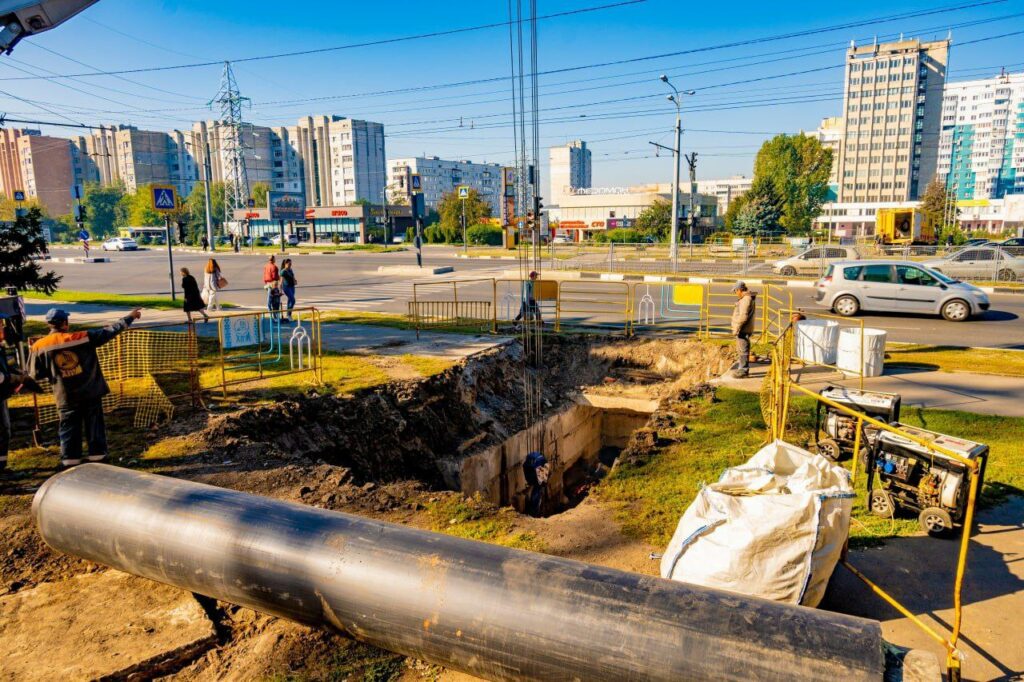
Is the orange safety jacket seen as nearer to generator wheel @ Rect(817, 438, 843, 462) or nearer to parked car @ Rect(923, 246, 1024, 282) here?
Answer: generator wheel @ Rect(817, 438, 843, 462)

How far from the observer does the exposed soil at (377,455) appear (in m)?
4.36

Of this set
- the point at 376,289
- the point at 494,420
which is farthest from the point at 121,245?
the point at 494,420

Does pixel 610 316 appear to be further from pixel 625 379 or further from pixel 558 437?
pixel 558 437

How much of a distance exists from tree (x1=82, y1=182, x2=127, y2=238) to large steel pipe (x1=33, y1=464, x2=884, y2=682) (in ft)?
415

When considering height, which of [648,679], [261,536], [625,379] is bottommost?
[625,379]

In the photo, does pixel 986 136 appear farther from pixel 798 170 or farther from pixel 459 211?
pixel 459 211

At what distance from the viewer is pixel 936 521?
5895mm

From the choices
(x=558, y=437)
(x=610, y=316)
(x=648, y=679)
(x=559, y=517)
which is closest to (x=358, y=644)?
(x=648, y=679)

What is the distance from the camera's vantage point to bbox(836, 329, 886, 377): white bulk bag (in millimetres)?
11555

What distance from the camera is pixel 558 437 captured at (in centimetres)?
1395

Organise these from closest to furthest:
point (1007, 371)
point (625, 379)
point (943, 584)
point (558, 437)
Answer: point (943, 584) < point (1007, 371) < point (558, 437) < point (625, 379)

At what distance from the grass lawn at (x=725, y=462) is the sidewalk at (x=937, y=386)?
0.55m

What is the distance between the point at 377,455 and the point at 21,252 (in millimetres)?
8622

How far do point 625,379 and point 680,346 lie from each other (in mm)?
1576
